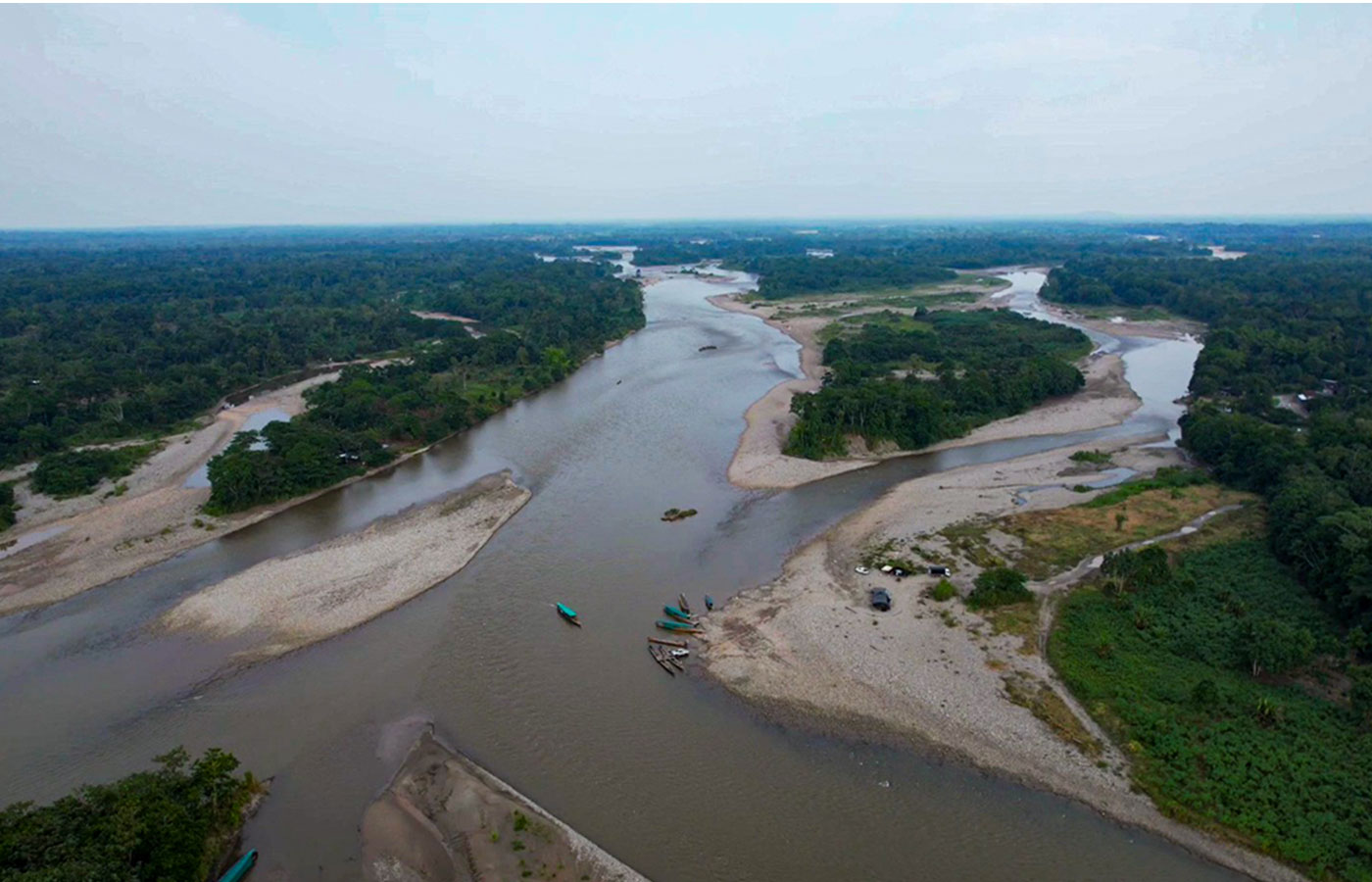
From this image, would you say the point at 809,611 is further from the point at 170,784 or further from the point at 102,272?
the point at 102,272

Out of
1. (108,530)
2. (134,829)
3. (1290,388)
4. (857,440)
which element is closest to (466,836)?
(134,829)

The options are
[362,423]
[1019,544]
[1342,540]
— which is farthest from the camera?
[362,423]

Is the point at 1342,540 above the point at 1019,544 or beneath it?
above

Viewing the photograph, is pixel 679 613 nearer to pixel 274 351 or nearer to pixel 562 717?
pixel 562 717

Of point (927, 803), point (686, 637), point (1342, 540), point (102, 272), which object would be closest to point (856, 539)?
point (686, 637)

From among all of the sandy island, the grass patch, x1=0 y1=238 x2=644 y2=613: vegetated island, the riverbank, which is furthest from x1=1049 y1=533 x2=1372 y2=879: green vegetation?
x1=0 y1=238 x2=644 y2=613: vegetated island

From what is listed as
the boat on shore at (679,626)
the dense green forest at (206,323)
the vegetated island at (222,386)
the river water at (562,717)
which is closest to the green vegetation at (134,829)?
the river water at (562,717)

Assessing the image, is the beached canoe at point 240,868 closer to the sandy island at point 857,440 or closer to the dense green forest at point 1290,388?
the sandy island at point 857,440
